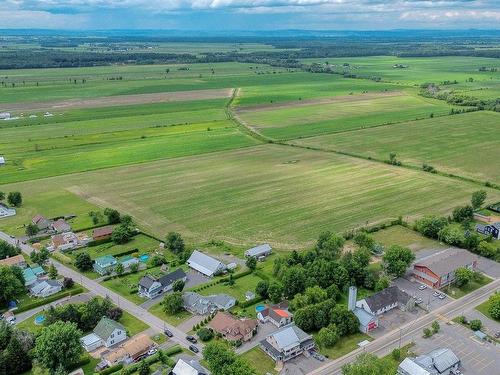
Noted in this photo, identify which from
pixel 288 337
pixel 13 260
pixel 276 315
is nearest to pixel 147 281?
pixel 276 315

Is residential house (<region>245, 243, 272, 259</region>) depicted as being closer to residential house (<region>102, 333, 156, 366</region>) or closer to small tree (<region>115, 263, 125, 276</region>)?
small tree (<region>115, 263, 125, 276</region>)

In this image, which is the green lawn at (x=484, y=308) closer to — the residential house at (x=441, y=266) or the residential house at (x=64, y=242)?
the residential house at (x=441, y=266)

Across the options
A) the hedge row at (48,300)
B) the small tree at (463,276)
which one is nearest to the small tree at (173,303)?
the hedge row at (48,300)

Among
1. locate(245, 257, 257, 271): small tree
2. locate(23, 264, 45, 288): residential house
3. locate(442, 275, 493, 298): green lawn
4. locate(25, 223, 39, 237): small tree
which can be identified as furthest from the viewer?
locate(25, 223, 39, 237): small tree

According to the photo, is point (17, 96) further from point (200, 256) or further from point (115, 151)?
point (200, 256)

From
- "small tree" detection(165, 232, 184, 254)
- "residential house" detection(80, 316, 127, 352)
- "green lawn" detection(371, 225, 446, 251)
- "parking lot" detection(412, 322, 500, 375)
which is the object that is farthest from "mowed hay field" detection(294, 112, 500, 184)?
"residential house" detection(80, 316, 127, 352)

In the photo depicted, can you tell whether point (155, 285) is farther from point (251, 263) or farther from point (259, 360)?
point (259, 360)

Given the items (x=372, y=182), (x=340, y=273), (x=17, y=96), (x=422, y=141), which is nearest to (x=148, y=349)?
(x=340, y=273)
